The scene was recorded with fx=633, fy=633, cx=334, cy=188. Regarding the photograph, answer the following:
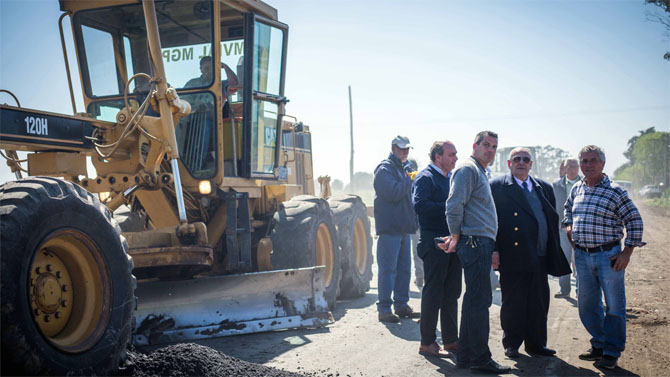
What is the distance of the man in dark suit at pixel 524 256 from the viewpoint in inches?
240

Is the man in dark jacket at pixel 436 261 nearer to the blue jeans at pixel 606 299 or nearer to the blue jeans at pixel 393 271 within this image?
the blue jeans at pixel 606 299

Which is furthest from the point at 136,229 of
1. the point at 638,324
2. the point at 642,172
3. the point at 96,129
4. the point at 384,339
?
the point at 642,172

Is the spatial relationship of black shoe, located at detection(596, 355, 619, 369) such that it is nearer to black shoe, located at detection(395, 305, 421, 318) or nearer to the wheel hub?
black shoe, located at detection(395, 305, 421, 318)

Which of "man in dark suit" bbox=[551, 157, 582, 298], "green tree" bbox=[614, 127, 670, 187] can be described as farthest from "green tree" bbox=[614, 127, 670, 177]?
"man in dark suit" bbox=[551, 157, 582, 298]

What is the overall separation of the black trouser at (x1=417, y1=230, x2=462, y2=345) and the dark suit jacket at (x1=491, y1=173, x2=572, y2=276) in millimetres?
509

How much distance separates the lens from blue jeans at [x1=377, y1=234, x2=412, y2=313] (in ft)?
25.9

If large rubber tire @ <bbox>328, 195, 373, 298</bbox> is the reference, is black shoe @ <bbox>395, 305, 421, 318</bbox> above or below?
below

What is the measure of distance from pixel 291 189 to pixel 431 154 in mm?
3119

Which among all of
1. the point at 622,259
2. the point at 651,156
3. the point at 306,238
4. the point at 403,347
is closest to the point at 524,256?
the point at 622,259

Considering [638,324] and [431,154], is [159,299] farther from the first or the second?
[638,324]

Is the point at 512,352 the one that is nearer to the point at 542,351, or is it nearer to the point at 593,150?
the point at 542,351

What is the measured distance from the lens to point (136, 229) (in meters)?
7.27

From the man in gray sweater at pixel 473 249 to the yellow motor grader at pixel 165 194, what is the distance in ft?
7.20

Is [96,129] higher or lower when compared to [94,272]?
higher
